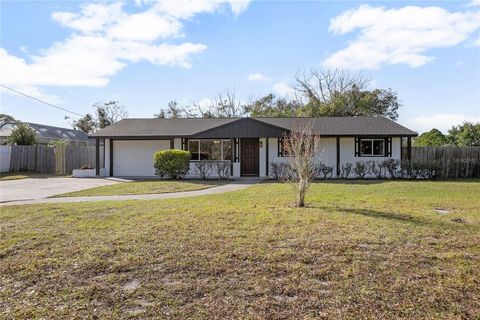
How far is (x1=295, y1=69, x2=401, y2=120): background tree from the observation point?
37.6m

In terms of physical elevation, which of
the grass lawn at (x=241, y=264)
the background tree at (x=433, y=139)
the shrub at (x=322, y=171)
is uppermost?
the background tree at (x=433, y=139)

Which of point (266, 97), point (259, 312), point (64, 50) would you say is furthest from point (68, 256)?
point (266, 97)

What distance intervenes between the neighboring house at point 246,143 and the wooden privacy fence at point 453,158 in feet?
6.03

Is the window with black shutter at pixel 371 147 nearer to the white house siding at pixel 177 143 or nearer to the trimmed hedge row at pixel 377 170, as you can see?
the trimmed hedge row at pixel 377 170

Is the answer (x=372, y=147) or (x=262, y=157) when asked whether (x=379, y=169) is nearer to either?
(x=372, y=147)

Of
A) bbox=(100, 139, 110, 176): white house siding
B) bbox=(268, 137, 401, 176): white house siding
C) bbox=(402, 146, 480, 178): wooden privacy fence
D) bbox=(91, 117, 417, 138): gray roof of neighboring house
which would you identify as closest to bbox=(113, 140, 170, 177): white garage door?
bbox=(100, 139, 110, 176): white house siding

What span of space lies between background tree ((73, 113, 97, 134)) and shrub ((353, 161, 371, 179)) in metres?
41.3

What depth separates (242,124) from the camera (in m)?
20.2

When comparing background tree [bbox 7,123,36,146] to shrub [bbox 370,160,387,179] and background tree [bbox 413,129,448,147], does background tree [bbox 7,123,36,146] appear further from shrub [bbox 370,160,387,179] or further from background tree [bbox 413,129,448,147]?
background tree [bbox 413,129,448,147]

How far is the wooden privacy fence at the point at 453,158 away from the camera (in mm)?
20078

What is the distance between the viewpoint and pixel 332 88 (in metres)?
41.8

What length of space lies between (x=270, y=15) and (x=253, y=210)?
741 centimetres

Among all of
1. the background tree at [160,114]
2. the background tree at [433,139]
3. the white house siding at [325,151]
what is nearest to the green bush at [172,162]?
the white house siding at [325,151]

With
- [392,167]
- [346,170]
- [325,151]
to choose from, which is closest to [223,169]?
[325,151]
